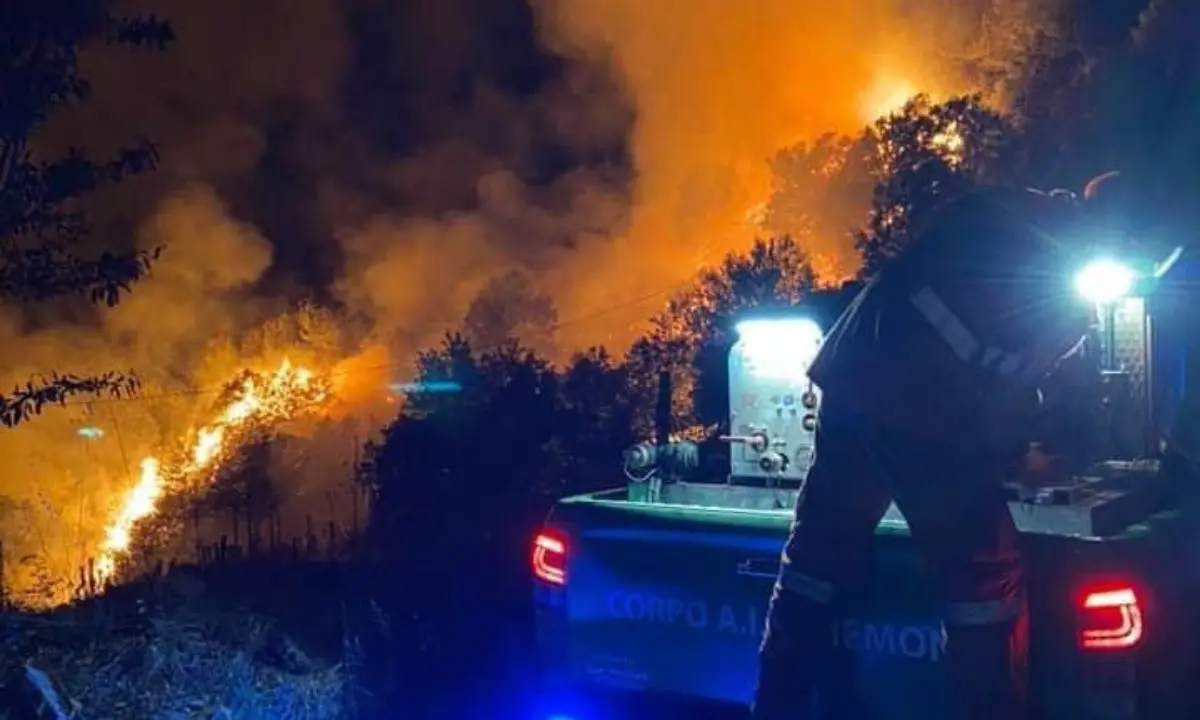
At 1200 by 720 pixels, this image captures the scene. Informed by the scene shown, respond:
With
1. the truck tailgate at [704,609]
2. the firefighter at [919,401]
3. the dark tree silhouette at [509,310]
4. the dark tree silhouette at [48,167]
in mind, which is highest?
the dark tree silhouette at [509,310]

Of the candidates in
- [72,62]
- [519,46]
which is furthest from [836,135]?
[72,62]

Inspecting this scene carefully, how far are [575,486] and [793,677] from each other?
34.7 ft

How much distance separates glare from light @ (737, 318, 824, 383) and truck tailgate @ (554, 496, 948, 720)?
5.22 feet

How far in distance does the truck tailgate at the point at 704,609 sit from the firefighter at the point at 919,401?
0.09 meters

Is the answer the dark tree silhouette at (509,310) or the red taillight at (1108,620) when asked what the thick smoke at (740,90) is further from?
the red taillight at (1108,620)

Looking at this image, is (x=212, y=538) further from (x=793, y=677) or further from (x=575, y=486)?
(x=793, y=677)

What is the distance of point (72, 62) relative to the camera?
6.70m

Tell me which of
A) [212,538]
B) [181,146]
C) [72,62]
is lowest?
[212,538]

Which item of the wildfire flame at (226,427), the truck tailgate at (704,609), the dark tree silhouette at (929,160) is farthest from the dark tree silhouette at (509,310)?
the truck tailgate at (704,609)

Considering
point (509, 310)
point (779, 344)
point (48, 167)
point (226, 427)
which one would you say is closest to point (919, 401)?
point (779, 344)

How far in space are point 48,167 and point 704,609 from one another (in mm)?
5024

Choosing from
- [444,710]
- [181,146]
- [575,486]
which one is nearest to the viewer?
[444,710]

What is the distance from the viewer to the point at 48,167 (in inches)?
268

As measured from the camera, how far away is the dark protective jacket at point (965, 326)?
127 inches
